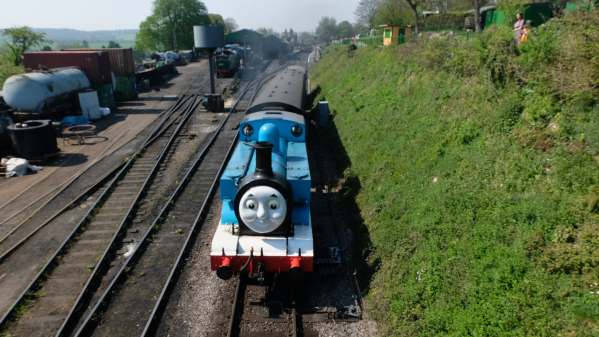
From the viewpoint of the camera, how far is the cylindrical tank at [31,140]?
17359mm

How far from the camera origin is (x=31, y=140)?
17.5 meters

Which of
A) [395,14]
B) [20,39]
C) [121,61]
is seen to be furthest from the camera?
[395,14]

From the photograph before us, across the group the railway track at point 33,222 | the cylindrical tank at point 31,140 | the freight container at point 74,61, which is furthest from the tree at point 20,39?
the railway track at point 33,222

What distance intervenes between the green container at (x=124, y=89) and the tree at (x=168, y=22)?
196 feet

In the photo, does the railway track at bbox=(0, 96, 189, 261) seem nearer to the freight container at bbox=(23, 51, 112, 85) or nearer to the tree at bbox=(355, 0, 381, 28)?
the freight container at bbox=(23, 51, 112, 85)

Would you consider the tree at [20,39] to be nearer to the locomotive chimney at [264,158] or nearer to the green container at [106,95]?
the green container at [106,95]

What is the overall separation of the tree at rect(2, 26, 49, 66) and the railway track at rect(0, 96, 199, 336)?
38176 millimetres

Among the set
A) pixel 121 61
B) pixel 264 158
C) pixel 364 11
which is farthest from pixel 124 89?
pixel 364 11

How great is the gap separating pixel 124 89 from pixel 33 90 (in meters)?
11.3

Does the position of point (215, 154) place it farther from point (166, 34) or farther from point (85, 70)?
point (166, 34)

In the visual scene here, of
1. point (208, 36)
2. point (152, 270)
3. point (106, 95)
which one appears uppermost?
point (208, 36)

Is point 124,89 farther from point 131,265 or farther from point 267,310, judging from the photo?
point 267,310

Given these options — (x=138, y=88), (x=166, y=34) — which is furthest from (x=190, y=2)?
(x=138, y=88)

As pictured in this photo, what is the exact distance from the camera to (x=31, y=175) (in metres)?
16.5
